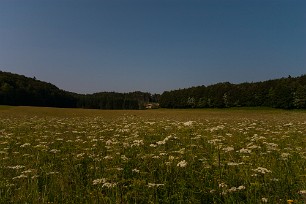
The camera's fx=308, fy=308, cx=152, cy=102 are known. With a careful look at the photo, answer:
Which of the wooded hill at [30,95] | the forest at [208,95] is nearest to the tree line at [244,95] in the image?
the forest at [208,95]

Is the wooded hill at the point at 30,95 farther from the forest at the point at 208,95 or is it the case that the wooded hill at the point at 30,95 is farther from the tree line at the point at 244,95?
the tree line at the point at 244,95

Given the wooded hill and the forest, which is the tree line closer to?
the forest

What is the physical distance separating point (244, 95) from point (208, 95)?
18565 mm

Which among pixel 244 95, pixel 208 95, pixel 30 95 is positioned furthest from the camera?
pixel 208 95

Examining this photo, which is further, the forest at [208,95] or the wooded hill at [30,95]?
the wooded hill at [30,95]

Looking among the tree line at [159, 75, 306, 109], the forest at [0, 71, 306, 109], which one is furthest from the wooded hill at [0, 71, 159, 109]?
the tree line at [159, 75, 306, 109]

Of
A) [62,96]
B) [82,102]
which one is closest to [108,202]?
[62,96]

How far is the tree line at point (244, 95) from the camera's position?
10731 cm

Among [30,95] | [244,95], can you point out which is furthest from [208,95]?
[30,95]

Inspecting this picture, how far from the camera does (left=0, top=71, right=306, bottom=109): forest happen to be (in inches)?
4274

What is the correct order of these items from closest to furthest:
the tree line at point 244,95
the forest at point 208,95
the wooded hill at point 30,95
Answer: the tree line at point 244,95
the forest at point 208,95
the wooded hill at point 30,95

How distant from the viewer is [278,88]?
112 metres

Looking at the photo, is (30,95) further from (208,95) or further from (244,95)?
(244,95)

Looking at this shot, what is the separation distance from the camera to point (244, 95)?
127312mm
